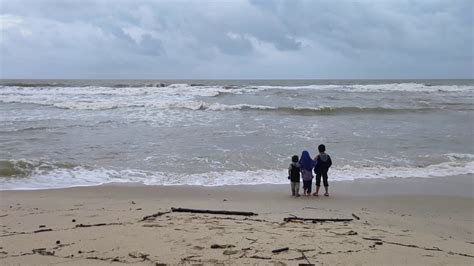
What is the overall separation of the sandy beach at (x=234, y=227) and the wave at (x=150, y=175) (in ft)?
1.86

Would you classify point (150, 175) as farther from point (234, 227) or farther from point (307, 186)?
point (234, 227)

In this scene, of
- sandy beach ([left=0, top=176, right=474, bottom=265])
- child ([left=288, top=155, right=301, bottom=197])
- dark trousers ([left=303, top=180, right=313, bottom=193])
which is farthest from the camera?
dark trousers ([left=303, top=180, right=313, bottom=193])

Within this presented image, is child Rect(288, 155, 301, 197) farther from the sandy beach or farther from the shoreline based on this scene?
the shoreline

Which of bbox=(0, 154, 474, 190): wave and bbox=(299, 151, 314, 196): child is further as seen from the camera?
bbox=(0, 154, 474, 190): wave

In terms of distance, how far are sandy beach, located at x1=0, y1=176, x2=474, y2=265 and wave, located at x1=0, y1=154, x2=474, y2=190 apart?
0.57 meters

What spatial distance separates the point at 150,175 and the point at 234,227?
16.1 feet

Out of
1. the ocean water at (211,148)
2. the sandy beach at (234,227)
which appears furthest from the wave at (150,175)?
the sandy beach at (234,227)

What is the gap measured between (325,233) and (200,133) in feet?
36.0

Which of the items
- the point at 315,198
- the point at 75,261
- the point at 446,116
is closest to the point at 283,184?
the point at 315,198

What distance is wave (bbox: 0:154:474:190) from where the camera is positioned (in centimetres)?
898

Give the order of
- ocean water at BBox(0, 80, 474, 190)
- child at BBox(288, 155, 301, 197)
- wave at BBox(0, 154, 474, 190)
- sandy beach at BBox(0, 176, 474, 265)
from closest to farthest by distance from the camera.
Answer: sandy beach at BBox(0, 176, 474, 265)
child at BBox(288, 155, 301, 197)
wave at BBox(0, 154, 474, 190)
ocean water at BBox(0, 80, 474, 190)

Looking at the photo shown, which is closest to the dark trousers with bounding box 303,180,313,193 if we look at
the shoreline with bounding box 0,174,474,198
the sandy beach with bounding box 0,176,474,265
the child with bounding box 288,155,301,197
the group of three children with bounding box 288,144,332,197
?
the group of three children with bounding box 288,144,332,197

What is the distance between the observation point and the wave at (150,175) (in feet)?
29.5

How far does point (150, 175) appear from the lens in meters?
9.68
